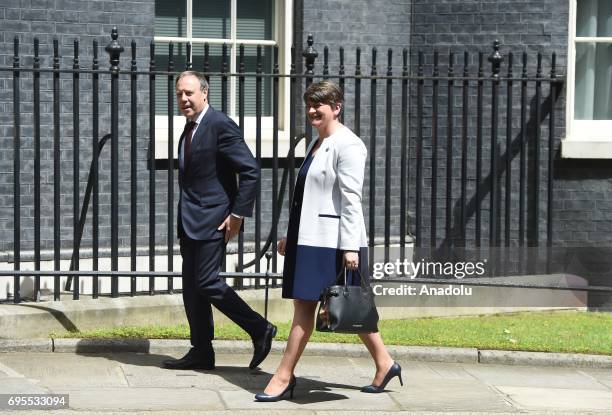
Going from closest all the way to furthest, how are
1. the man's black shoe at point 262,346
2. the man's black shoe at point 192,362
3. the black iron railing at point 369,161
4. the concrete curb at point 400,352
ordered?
the man's black shoe at point 262,346 < the man's black shoe at point 192,362 < the concrete curb at point 400,352 < the black iron railing at point 369,161

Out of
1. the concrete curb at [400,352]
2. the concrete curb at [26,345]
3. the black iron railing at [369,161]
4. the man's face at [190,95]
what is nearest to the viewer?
the man's face at [190,95]

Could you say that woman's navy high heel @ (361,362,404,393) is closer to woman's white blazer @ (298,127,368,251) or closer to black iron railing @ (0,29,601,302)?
woman's white blazer @ (298,127,368,251)

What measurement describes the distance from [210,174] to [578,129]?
4799mm

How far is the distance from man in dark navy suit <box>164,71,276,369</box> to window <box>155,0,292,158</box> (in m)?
3.02

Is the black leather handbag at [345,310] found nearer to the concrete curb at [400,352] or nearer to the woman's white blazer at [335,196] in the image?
the woman's white blazer at [335,196]

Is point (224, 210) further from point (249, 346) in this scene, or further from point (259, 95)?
point (259, 95)

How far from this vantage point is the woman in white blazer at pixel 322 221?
23.6 ft

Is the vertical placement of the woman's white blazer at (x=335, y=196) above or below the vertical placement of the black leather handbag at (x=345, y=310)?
above

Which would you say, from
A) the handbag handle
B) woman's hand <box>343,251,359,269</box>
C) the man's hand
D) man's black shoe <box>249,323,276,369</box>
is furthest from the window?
woman's hand <box>343,251,359,269</box>

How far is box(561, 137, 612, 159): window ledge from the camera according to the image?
11391 mm

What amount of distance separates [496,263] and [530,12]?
2208 millimetres

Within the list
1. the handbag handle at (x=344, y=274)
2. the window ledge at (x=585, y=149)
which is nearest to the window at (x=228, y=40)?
the window ledge at (x=585, y=149)

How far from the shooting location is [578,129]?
11688 millimetres

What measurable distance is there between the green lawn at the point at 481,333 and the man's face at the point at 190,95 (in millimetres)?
1880
